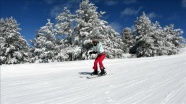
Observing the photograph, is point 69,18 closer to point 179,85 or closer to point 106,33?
point 106,33

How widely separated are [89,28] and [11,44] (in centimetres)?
1359

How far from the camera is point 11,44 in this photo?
3772 cm

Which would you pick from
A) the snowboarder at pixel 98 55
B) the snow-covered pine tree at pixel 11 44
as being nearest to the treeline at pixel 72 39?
the snow-covered pine tree at pixel 11 44

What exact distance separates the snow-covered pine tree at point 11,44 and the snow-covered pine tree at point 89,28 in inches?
395

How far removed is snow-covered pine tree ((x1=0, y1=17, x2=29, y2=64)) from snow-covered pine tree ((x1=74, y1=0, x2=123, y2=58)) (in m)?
10.0

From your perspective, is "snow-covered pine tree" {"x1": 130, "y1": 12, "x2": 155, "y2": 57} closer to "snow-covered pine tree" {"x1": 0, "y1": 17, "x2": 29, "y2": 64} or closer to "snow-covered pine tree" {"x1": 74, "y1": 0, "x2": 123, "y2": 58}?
"snow-covered pine tree" {"x1": 74, "y1": 0, "x2": 123, "y2": 58}

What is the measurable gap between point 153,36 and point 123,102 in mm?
43835

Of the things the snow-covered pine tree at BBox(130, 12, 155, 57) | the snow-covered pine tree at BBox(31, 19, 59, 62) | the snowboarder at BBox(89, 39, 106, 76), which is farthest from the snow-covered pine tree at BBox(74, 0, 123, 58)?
the snowboarder at BBox(89, 39, 106, 76)

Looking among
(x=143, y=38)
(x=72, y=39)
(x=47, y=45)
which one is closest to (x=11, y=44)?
(x=47, y=45)

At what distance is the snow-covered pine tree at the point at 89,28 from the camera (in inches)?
1260

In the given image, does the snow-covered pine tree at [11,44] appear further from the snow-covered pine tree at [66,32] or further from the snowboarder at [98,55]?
the snowboarder at [98,55]

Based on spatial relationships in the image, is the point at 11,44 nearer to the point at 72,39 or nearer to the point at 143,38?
the point at 72,39

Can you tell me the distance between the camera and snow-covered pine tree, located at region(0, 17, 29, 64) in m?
36.5

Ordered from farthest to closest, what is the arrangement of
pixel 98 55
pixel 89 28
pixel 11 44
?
pixel 11 44, pixel 89 28, pixel 98 55
